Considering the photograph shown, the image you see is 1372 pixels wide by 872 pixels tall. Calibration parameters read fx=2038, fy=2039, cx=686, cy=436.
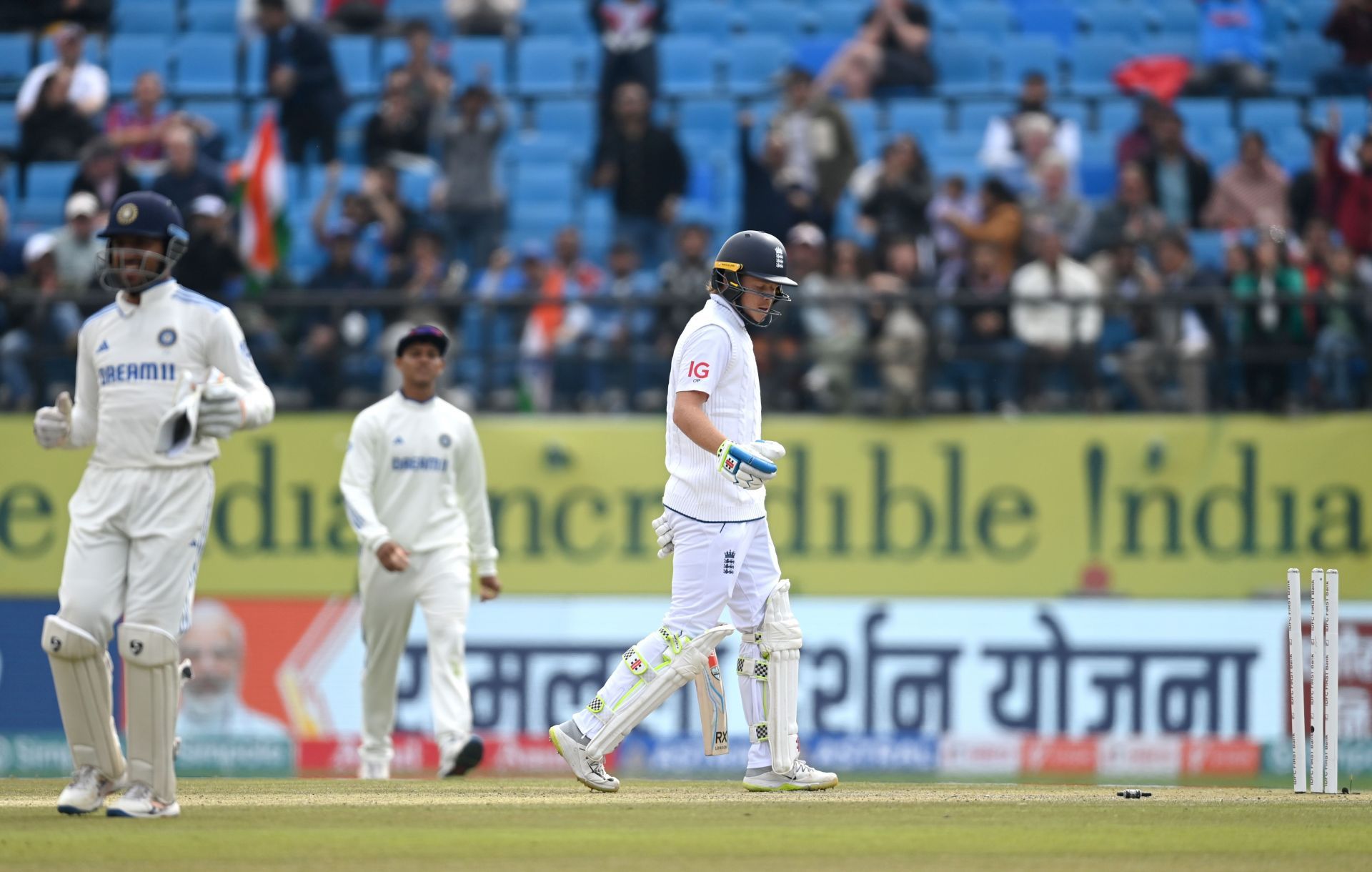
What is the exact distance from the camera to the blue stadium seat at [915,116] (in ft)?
58.1

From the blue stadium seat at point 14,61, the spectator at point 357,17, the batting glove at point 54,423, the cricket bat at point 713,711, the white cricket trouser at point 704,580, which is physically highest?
the spectator at point 357,17

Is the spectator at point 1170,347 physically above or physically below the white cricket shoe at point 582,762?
above

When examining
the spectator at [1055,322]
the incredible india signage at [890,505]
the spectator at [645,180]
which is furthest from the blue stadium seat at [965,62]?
the incredible india signage at [890,505]

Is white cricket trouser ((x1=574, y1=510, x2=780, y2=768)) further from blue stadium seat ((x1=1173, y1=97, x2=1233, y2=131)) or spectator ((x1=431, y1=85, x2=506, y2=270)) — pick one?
blue stadium seat ((x1=1173, y1=97, x2=1233, y2=131))

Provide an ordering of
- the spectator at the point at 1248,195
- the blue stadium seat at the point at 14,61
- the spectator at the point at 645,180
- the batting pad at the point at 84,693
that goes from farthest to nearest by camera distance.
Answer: the blue stadium seat at the point at 14,61, the spectator at the point at 645,180, the spectator at the point at 1248,195, the batting pad at the point at 84,693

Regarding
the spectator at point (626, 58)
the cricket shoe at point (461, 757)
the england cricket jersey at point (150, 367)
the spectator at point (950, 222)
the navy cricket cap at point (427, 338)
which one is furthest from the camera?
the spectator at point (626, 58)

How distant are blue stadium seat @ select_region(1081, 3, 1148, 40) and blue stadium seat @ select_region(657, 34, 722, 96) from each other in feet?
11.4

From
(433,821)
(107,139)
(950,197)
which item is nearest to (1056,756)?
(950,197)

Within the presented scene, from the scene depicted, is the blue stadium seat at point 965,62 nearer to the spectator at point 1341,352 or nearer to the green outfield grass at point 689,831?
the spectator at point 1341,352

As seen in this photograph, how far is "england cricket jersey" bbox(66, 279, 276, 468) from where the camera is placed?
773cm

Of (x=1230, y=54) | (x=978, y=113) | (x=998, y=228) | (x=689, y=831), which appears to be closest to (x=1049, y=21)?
(x=978, y=113)

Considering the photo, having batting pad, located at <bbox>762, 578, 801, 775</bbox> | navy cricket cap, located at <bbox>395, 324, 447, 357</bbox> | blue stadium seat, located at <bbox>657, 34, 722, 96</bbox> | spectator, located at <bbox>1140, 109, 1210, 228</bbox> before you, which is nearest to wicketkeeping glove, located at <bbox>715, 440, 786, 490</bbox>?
batting pad, located at <bbox>762, 578, 801, 775</bbox>

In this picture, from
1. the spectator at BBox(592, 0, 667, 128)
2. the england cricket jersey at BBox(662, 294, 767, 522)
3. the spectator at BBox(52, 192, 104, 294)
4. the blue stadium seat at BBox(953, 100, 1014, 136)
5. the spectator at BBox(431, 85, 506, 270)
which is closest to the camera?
the england cricket jersey at BBox(662, 294, 767, 522)

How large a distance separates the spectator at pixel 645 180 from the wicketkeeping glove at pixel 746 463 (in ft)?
26.0
